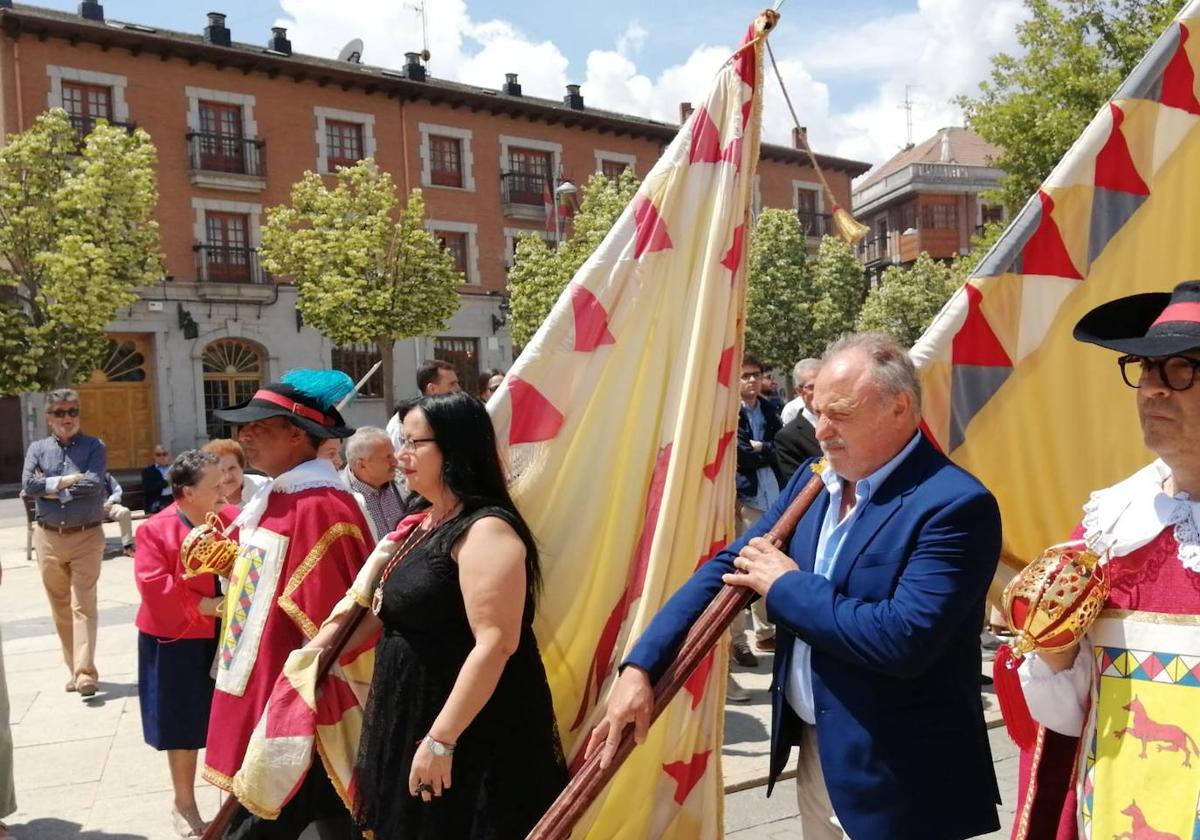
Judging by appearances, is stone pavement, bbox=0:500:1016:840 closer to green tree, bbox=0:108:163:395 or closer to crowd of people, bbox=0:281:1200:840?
crowd of people, bbox=0:281:1200:840

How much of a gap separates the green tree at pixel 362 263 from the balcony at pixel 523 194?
7.73 meters

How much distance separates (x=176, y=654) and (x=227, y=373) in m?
25.8

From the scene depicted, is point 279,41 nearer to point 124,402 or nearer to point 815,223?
point 124,402

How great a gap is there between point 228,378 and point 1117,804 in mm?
29028

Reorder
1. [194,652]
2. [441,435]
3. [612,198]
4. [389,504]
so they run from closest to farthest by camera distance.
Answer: [441,435] → [194,652] → [389,504] → [612,198]

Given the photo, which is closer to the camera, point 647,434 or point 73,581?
point 647,434

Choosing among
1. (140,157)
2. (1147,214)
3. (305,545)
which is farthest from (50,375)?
(1147,214)

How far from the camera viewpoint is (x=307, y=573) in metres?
3.31

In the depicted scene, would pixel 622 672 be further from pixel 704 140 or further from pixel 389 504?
pixel 389 504

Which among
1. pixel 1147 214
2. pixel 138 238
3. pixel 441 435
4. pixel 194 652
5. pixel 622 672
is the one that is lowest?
pixel 194 652

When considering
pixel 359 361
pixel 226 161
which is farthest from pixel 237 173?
pixel 359 361

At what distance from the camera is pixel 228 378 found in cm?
2875

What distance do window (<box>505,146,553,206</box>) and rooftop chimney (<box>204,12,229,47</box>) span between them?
356 inches

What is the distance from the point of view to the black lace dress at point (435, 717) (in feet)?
8.95
